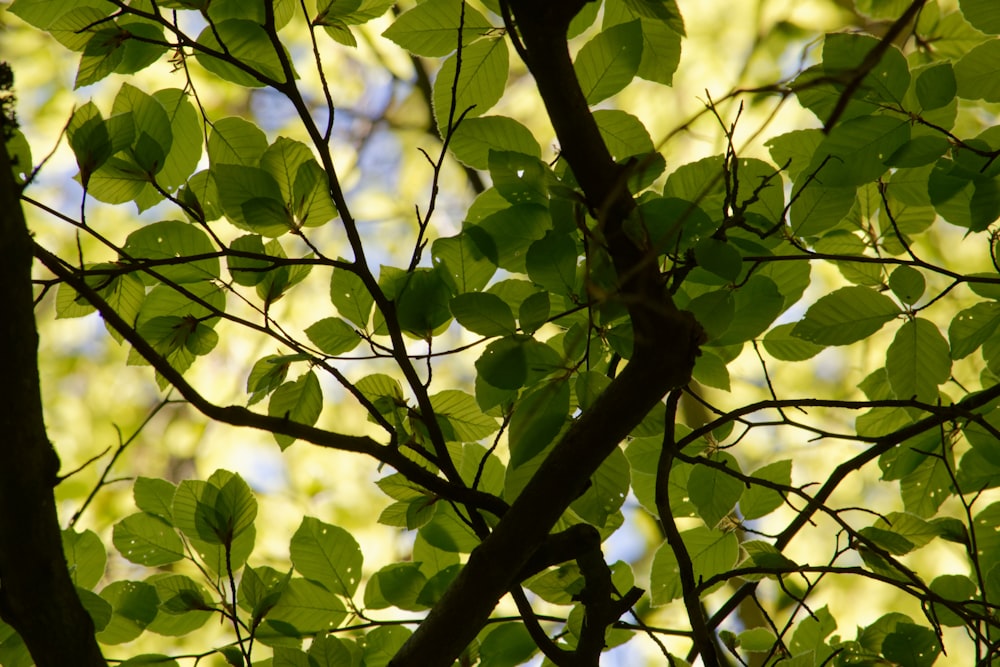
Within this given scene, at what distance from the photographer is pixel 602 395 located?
2.30 ft

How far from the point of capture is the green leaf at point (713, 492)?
0.96 meters

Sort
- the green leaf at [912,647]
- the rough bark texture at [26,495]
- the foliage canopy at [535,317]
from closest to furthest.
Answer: the rough bark texture at [26,495] → the foliage canopy at [535,317] → the green leaf at [912,647]

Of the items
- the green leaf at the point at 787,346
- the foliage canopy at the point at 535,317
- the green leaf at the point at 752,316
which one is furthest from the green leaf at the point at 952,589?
the green leaf at the point at 752,316

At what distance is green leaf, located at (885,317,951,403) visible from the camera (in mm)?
918

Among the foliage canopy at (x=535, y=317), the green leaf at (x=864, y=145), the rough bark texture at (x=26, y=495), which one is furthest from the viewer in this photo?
the green leaf at (x=864, y=145)

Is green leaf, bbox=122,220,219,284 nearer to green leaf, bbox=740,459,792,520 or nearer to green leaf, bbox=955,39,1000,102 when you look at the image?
green leaf, bbox=740,459,792,520

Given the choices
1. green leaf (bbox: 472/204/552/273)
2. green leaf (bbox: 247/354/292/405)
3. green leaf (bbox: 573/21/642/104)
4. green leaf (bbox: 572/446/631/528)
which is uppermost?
green leaf (bbox: 573/21/642/104)

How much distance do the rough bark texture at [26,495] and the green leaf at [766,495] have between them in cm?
78

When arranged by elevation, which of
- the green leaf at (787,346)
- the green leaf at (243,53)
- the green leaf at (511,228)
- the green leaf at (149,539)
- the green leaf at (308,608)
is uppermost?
the green leaf at (243,53)

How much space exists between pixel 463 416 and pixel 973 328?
2.06 ft

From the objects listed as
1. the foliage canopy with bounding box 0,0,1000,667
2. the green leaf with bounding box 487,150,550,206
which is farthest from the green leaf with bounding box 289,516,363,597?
the green leaf with bounding box 487,150,550,206

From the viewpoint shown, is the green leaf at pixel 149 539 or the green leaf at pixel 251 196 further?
the green leaf at pixel 149 539

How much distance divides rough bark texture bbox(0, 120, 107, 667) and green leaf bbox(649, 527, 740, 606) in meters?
0.67

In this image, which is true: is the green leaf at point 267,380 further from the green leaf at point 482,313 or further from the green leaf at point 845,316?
the green leaf at point 845,316
